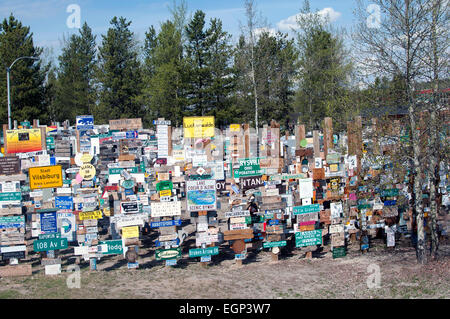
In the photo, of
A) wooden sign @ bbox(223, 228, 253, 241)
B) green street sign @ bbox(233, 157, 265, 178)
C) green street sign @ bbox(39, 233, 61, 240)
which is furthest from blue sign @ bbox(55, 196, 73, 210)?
green street sign @ bbox(233, 157, 265, 178)

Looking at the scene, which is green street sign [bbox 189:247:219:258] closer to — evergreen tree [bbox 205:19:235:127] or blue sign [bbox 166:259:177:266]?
blue sign [bbox 166:259:177:266]

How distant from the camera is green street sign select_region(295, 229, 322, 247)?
11.6 metres

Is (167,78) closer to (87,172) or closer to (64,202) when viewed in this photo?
(87,172)

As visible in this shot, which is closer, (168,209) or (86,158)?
(168,209)

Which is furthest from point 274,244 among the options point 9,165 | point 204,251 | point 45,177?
point 9,165

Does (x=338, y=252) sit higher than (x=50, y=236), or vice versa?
(x=50, y=236)

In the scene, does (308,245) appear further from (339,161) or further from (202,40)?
(202,40)

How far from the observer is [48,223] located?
11289 mm

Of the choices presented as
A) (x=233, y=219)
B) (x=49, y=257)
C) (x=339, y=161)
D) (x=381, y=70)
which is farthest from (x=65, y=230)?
(x=381, y=70)

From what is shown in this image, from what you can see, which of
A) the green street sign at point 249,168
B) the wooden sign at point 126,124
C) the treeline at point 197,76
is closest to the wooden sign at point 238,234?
the green street sign at point 249,168

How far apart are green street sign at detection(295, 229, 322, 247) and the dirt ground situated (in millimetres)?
437

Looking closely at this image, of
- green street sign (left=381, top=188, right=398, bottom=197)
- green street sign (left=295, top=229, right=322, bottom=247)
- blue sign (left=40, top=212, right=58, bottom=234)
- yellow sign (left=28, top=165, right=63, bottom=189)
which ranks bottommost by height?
green street sign (left=295, top=229, right=322, bottom=247)

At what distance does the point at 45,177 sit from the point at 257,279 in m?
5.67

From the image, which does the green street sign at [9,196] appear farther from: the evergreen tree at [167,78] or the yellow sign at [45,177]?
the evergreen tree at [167,78]
